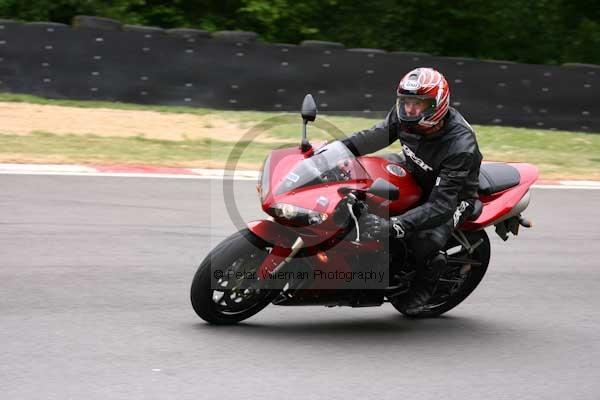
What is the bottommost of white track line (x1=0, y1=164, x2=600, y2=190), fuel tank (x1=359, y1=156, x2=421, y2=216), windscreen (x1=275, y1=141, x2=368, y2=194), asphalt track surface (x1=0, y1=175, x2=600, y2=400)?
white track line (x1=0, y1=164, x2=600, y2=190)

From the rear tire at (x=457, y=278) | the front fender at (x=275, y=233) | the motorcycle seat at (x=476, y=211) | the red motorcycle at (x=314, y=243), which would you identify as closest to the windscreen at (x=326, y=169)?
the red motorcycle at (x=314, y=243)

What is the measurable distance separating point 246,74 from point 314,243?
8.83 m

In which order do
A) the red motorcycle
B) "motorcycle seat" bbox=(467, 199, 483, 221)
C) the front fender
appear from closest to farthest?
the red motorcycle
the front fender
"motorcycle seat" bbox=(467, 199, 483, 221)

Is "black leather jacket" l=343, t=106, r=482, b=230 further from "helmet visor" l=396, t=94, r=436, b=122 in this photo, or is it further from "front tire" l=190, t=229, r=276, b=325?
"front tire" l=190, t=229, r=276, b=325

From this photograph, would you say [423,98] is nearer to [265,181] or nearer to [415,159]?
[415,159]

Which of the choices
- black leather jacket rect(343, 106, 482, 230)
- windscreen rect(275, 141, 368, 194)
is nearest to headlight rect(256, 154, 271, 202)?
windscreen rect(275, 141, 368, 194)

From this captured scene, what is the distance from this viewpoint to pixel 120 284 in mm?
6926

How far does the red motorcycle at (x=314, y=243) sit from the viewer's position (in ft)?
18.2

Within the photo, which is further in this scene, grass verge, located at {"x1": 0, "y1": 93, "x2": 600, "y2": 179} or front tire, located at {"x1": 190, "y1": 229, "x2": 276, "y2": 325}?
grass verge, located at {"x1": 0, "y1": 93, "x2": 600, "y2": 179}

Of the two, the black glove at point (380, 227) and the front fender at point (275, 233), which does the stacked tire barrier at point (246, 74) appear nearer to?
the black glove at point (380, 227)

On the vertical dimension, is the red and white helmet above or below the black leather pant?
above

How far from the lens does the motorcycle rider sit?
227 inches

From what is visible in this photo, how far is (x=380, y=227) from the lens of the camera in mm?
5727

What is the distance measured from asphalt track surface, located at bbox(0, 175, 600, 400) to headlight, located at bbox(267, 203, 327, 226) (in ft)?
2.72
